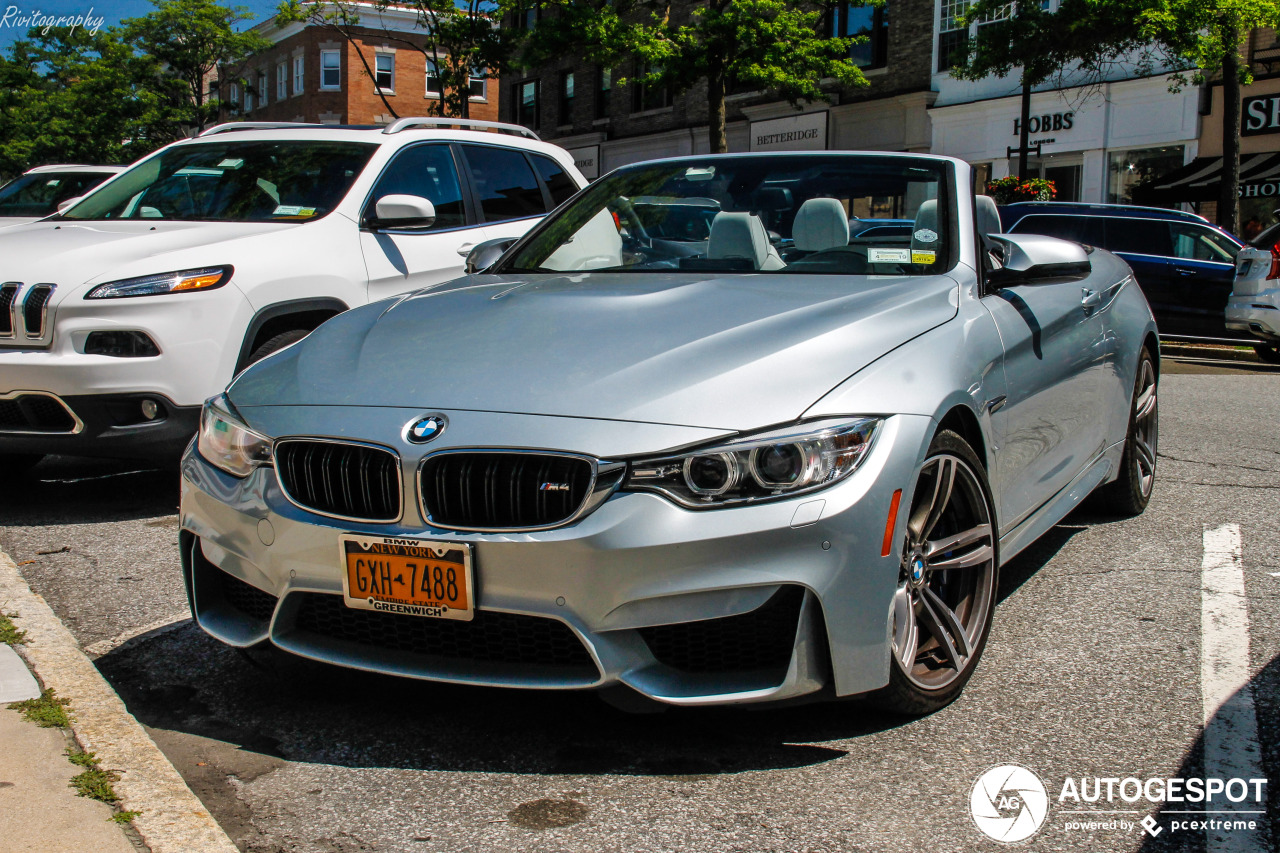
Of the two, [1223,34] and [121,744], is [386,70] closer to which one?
[1223,34]

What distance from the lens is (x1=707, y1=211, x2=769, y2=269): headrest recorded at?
4.22 m

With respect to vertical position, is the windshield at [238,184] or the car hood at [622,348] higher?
the windshield at [238,184]

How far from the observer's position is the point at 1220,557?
496cm

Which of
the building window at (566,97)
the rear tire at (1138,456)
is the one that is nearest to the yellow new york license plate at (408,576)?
the rear tire at (1138,456)

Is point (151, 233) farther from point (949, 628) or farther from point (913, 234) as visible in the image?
point (949, 628)

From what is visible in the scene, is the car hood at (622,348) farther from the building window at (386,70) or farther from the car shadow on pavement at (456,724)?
the building window at (386,70)

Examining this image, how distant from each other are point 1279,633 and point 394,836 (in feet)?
9.38

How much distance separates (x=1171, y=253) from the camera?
16094 millimetres

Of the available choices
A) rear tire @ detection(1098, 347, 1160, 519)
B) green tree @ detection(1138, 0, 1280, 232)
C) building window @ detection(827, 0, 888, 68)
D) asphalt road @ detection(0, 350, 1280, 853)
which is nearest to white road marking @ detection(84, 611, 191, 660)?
asphalt road @ detection(0, 350, 1280, 853)

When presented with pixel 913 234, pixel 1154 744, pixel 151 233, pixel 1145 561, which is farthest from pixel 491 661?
pixel 151 233

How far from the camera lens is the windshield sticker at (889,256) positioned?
4.03 meters

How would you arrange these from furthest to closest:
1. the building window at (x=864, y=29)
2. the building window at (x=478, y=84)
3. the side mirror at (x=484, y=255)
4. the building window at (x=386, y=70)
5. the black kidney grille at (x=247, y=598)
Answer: the building window at (x=386, y=70) → the building window at (x=478, y=84) → the building window at (x=864, y=29) → the side mirror at (x=484, y=255) → the black kidney grille at (x=247, y=598)

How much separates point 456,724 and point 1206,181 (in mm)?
23027

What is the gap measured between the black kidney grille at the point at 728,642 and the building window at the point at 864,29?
2825 centimetres
